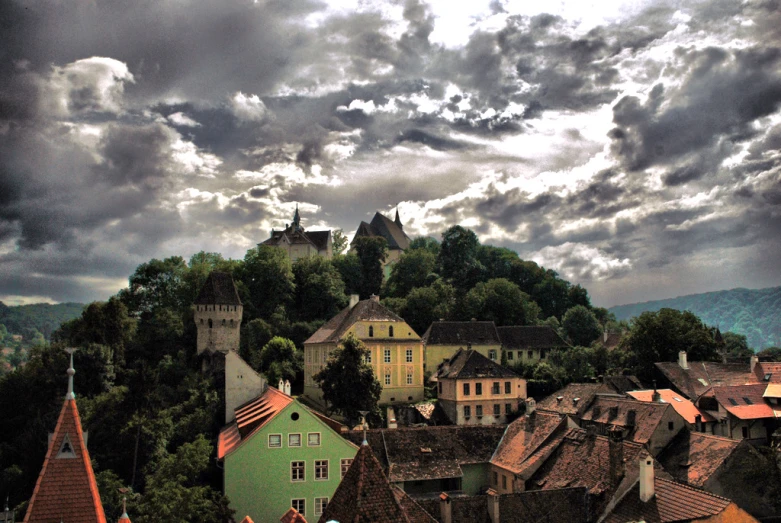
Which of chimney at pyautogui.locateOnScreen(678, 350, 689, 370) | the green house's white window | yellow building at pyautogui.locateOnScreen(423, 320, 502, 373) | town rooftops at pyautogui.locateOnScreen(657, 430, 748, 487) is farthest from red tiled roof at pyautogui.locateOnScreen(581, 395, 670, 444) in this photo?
yellow building at pyautogui.locateOnScreen(423, 320, 502, 373)

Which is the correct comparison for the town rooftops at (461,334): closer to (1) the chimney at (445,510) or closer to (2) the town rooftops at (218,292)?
(2) the town rooftops at (218,292)

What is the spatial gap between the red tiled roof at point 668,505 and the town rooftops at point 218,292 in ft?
161

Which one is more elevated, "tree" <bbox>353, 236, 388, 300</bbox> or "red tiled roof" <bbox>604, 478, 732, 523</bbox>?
"tree" <bbox>353, 236, 388, 300</bbox>

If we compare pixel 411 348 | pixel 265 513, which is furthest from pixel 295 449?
pixel 411 348

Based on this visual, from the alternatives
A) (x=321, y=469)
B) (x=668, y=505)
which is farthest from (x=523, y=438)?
(x=668, y=505)

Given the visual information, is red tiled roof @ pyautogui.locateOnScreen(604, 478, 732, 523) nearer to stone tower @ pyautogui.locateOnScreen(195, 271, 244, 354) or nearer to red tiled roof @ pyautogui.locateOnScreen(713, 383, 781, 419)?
red tiled roof @ pyautogui.locateOnScreen(713, 383, 781, 419)

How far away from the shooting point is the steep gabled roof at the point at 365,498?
14.8m

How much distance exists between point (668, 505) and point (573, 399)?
26083mm

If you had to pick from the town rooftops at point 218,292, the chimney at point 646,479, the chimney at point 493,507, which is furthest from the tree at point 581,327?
the chimney at point 646,479

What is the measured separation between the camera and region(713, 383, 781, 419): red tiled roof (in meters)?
46.7

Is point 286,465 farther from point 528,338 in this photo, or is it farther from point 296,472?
point 528,338

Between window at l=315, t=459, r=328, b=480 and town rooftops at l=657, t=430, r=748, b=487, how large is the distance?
60.8ft

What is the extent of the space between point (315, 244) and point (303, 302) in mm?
23257

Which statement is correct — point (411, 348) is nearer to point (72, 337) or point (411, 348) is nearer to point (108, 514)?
point (108, 514)
